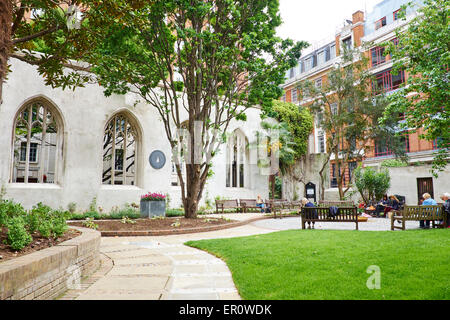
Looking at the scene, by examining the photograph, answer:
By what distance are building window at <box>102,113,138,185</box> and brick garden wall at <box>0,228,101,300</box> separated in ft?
39.0

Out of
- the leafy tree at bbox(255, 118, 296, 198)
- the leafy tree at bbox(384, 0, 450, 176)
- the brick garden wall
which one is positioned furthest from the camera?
the leafy tree at bbox(255, 118, 296, 198)

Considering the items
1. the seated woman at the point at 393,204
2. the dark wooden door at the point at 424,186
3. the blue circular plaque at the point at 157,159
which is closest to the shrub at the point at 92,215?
the blue circular plaque at the point at 157,159

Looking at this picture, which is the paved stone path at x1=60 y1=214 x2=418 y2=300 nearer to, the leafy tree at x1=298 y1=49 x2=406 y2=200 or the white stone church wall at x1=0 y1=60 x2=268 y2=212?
the white stone church wall at x1=0 y1=60 x2=268 y2=212

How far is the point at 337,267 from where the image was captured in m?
4.58

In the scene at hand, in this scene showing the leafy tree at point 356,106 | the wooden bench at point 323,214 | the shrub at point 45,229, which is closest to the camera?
the shrub at point 45,229

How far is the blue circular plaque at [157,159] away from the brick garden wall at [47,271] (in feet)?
40.6

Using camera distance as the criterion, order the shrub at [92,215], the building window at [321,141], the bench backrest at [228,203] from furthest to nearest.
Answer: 1. the building window at [321,141]
2. the bench backrest at [228,203]
3. the shrub at [92,215]

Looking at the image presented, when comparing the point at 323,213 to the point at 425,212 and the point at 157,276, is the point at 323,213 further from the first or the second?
the point at 157,276

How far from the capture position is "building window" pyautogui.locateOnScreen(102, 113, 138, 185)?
641 inches

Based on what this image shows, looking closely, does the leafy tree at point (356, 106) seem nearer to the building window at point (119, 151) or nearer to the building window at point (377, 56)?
the building window at point (377, 56)

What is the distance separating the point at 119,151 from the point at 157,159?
203 cm

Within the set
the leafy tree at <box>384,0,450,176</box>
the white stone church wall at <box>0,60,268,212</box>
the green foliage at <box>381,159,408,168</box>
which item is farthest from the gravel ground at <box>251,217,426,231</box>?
the green foliage at <box>381,159,408,168</box>

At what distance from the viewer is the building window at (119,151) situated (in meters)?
16.3
